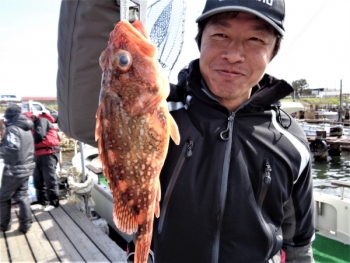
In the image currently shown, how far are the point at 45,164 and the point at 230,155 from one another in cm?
645

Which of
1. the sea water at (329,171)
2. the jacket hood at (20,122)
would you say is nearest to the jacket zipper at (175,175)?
the jacket hood at (20,122)

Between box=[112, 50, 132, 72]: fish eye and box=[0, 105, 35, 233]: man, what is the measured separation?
5303 mm

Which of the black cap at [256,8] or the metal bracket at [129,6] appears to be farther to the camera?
the black cap at [256,8]

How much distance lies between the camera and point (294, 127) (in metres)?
2.20

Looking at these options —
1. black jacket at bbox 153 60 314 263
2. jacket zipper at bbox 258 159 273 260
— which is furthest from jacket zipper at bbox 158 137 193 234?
jacket zipper at bbox 258 159 273 260

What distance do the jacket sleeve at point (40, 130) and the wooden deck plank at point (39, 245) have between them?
87.1 inches

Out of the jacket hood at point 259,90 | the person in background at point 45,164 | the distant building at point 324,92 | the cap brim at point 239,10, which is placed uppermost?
the distant building at point 324,92

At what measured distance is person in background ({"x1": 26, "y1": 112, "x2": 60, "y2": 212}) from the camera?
22.8 feet

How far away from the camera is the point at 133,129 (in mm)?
1503

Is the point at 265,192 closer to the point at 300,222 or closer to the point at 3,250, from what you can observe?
the point at 300,222

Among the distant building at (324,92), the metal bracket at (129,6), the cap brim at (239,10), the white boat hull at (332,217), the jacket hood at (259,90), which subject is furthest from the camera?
the distant building at (324,92)

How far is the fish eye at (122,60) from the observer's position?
147 centimetres

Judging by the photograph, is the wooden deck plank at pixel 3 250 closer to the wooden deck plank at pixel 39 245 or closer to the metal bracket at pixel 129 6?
the wooden deck plank at pixel 39 245

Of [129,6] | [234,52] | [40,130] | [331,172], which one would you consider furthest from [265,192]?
[331,172]
